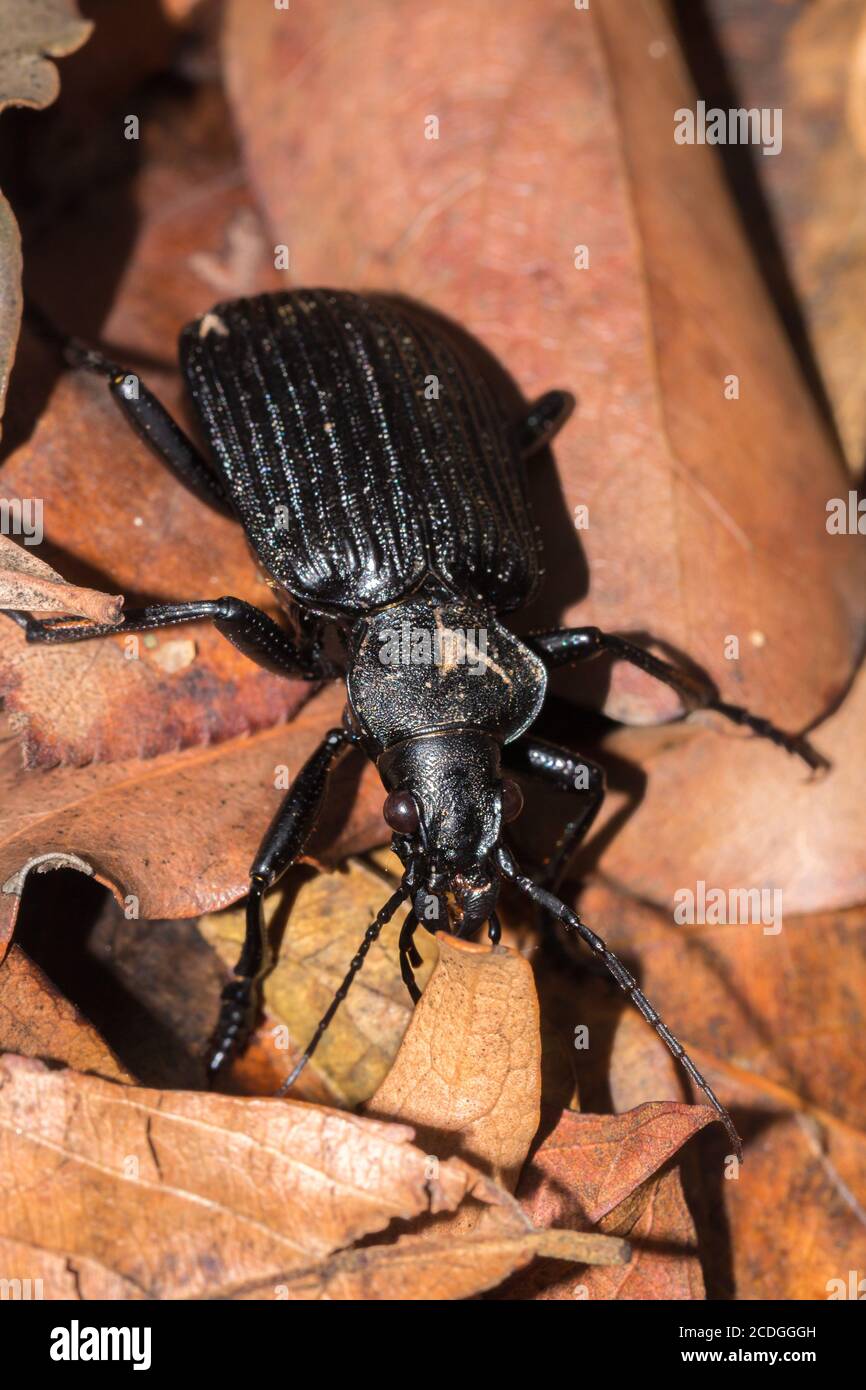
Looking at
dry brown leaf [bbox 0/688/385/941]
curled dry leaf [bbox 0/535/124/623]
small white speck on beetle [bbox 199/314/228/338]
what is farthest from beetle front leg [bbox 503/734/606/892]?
small white speck on beetle [bbox 199/314/228/338]

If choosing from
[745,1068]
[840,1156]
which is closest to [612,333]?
[745,1068]

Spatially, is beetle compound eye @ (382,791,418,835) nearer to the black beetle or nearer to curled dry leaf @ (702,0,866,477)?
the black beetle

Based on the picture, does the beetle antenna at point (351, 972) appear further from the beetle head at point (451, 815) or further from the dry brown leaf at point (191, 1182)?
the dry brown leaf at point (191, 1182)

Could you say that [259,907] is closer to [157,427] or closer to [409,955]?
[409,955]

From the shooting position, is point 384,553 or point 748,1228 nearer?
point 748,1228

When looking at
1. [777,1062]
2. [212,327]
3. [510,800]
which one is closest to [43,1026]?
[510,800]

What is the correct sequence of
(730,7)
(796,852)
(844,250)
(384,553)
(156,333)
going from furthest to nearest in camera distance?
(730,7) < (844,250) < (156,333) < (796,852) < (384,553)

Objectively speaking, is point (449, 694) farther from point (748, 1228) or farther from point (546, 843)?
point (748, 1228)
